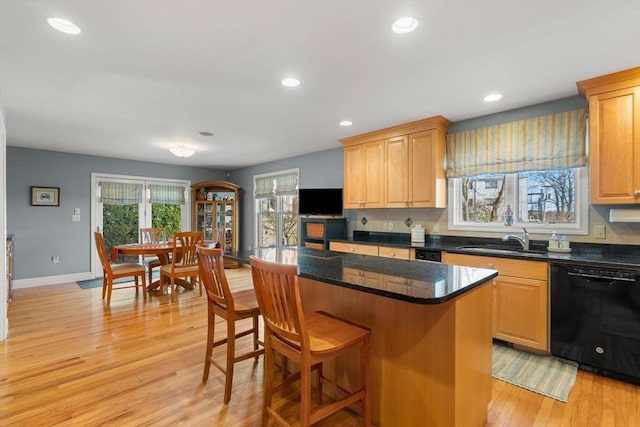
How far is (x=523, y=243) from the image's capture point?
10.2ft

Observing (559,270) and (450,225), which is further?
(450,225)

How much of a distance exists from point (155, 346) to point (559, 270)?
364 centimetres

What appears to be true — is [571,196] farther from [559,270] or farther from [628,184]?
[559,270]

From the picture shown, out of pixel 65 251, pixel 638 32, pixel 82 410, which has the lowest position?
pixel 82 410

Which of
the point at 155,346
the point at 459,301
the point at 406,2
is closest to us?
the point at 459,301

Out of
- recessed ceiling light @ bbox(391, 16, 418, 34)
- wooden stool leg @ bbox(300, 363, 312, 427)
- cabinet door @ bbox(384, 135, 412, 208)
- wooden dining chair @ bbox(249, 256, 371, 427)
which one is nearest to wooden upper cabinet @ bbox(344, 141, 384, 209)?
cabinet door @ bbox(384, 135, 412, 208)

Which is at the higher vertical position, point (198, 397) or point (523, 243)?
point (523, 243)

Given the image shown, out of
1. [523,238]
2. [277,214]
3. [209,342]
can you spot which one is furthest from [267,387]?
[277,214]

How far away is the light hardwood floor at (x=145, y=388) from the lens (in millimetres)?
1910

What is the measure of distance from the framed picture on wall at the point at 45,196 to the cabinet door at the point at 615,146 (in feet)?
24.9

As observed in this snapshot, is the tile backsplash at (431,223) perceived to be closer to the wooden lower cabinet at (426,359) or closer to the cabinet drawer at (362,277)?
the wooden lower cabinet at (426,359)

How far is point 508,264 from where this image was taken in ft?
9.16

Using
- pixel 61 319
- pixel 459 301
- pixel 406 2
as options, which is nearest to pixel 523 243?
pixel 459 301

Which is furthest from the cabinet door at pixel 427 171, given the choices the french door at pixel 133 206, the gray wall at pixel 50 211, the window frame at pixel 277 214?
the gray wall at pixel 50 211
